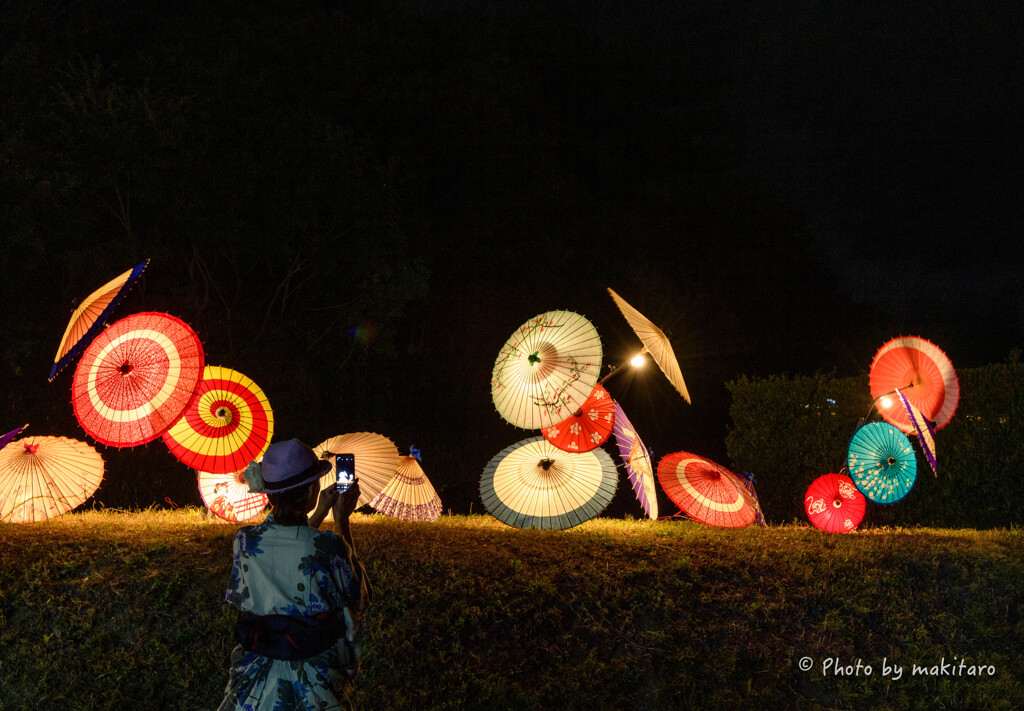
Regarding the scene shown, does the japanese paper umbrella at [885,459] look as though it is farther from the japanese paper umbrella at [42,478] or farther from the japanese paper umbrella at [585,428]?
the japanese paper umbrella at [42,478]

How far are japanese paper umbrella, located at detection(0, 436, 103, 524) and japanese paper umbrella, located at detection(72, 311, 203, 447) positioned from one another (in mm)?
1339

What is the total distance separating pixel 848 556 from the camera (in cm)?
640

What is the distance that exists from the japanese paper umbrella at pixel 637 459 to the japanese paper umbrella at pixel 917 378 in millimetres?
2868

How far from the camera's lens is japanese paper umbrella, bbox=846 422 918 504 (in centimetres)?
817

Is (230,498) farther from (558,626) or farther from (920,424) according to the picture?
(920,424)

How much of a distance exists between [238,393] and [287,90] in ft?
23.4

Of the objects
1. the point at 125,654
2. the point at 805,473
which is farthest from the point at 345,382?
the point at 125,654

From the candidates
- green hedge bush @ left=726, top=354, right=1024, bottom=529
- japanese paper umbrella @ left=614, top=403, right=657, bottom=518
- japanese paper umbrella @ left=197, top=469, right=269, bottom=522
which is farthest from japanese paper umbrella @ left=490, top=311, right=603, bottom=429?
green hedge bush @ left=726, top=354, right=1024, bottom=529

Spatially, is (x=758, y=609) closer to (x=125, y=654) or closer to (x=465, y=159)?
(x=125, y=654)

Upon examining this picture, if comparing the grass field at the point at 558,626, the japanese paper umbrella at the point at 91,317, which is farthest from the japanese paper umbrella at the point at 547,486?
the japanese paper umbrella at the point at 91,317

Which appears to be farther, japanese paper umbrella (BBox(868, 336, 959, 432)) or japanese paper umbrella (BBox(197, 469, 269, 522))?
japanese paper umbrella (BBox(868, 336, 959, 432))

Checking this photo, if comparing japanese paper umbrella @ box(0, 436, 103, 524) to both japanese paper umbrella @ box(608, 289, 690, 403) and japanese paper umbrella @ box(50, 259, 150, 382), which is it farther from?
japanese paper umbrella @ box(608, 289, 690, 403)

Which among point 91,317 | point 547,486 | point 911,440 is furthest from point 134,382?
point 911,440

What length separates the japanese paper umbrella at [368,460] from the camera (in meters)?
7.26
